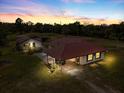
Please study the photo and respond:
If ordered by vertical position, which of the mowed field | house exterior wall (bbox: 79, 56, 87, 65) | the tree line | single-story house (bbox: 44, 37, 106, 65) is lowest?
the mowed field

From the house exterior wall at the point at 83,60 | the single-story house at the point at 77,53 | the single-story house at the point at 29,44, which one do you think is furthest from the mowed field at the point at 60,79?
the single-story house at the point at 29,44

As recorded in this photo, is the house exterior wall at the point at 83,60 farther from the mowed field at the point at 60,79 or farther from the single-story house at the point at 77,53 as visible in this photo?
the mowed field at the point at 60,79

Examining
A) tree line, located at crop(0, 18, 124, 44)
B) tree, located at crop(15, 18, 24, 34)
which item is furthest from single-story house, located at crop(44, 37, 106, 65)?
tree, located at crop(15, 18, 24, 34)

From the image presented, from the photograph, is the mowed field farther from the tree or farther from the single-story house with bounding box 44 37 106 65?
the tree

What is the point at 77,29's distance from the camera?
74250mm

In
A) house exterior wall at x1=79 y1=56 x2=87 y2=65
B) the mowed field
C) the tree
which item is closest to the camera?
the mowed field

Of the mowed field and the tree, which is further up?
the tree

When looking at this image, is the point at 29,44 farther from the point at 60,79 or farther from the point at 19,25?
the point at 19,25

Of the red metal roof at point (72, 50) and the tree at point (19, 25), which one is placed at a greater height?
the tree at point (19, 25)

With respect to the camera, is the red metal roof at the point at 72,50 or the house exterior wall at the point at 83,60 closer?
the red metal roof at the point at 72,50

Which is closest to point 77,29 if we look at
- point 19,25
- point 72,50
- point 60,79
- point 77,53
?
point 72,50

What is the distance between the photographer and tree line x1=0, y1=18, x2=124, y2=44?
5934cm

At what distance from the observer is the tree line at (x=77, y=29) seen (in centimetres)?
5934

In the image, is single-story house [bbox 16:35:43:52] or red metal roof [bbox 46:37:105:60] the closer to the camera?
red metal roof [bbox 46:37:105:60]
